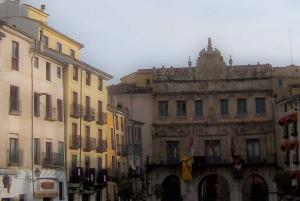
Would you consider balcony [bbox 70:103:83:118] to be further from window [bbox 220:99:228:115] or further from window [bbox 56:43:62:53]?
window [bbox 220:99:228:115]

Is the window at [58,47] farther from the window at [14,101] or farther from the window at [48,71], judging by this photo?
the window at [14,101]

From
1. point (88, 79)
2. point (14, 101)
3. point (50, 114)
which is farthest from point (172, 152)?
point (14, 101)

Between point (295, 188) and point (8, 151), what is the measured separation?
94.7 ft

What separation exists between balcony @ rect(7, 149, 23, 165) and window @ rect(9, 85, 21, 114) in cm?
220

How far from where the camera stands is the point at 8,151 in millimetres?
31594

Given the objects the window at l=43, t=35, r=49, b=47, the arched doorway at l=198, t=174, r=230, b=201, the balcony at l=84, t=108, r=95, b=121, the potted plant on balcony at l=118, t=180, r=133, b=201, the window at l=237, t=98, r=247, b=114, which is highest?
the window at l=43, t=35, r=49, b=47

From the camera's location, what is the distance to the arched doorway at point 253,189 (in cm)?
7025

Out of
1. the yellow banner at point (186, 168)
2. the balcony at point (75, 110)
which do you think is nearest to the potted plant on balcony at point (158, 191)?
the yellow banner at point (186, 168)

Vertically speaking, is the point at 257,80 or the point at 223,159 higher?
the point at 257,80

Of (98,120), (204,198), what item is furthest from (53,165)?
(204,198)

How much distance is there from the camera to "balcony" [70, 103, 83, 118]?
134 ft

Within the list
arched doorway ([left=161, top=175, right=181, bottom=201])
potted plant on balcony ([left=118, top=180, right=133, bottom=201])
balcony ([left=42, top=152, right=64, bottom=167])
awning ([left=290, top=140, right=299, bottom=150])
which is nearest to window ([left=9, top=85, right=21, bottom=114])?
balcony ([left=42, top=152, right=64, bottom=167])

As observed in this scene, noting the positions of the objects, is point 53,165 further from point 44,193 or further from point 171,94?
point 171,94

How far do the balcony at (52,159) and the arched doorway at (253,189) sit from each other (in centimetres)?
→ 3515
